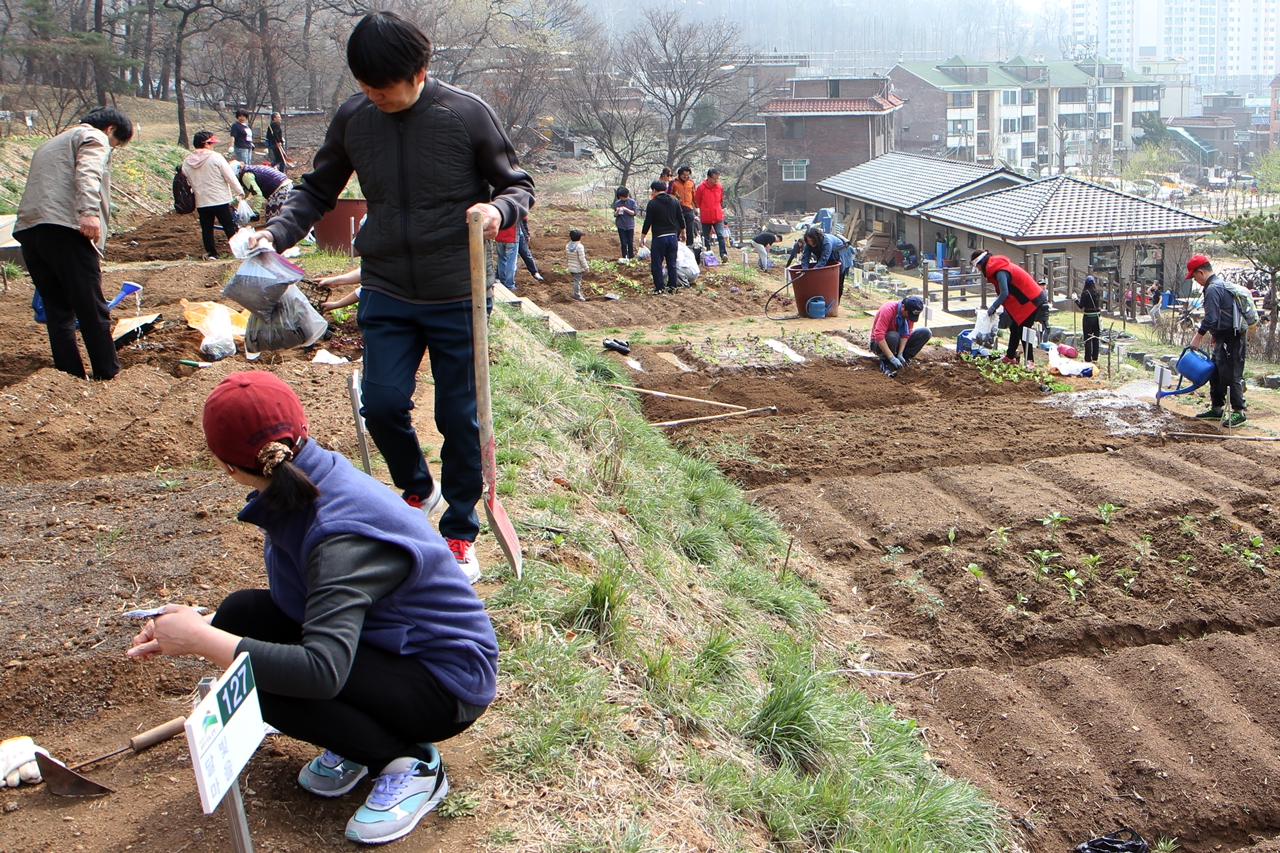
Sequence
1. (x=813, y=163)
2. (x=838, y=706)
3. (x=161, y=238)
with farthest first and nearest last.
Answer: (x=813, y=163)
(x=161, y=238)
(x=838, y=706)

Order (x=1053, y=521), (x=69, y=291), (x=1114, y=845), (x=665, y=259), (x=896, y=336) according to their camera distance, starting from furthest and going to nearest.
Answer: (x=665, y=259) < (x=896, y=336) < (x=1053, y=521) < (x=69, y=291) < (x=1114, y=845)

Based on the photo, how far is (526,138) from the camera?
42250mm

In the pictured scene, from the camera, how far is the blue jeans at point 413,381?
11.4 ft

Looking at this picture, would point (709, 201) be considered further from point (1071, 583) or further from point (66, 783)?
point (66, 783)

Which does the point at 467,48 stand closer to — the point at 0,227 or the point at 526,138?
the point at 526,138

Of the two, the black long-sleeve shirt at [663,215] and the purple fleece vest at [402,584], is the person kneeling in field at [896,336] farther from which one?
the purple fleece vest at [402,584]

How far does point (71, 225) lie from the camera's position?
5992 millimetres

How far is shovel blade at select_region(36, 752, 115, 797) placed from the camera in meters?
2.76

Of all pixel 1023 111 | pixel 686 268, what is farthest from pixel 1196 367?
pixel 1023 111

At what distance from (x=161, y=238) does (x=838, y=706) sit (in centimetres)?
1296

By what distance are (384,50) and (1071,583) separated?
217 inches

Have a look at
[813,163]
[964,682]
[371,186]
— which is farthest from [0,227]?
[813,163]

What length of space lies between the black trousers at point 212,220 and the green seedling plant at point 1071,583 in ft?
31.9

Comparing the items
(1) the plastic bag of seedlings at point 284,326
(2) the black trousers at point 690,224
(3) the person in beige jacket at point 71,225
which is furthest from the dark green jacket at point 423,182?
(2) the black trousers at point 690,224
